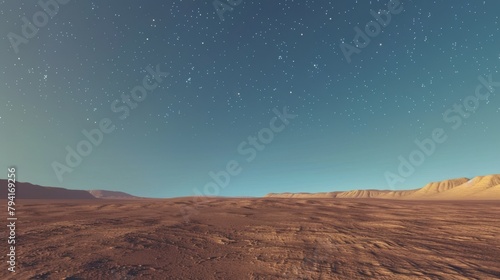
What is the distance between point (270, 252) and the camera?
613cm

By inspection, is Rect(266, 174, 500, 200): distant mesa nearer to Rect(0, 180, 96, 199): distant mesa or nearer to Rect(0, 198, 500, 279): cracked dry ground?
Rect(0, 198, 500, 279): cracked dry ground

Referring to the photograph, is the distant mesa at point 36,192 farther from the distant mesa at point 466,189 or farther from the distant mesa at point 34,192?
the distant mesa at point 466,189

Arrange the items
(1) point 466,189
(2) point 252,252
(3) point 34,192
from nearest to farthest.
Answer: (2) point 252,252 → (3) point 34,192 → (1) point 466,189

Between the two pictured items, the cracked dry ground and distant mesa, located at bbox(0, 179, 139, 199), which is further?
distant mesa, located at bbox(0, 179, 139, 199)

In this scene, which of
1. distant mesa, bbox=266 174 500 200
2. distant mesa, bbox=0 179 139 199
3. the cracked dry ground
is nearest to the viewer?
the cracked dry ground

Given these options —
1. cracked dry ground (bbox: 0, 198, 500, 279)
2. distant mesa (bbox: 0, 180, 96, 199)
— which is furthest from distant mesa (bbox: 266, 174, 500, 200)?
distant mesa (bbox: 0, 180, 96, 199)

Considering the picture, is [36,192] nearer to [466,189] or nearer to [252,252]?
[252,252]

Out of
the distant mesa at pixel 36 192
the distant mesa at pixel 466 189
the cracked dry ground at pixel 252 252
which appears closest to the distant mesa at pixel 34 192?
the distant mesa at pixel 36 192

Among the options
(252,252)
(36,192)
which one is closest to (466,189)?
(252,252)

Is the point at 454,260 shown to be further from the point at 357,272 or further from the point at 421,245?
the point at 357,272

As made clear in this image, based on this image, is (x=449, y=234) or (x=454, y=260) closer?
(x=454, y=260)

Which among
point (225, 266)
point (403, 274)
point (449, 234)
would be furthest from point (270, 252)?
point (449, 234)

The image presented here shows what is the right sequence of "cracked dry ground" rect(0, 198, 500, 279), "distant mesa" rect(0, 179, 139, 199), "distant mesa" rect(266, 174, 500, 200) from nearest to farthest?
"cracked dry ground" rect(0, 198, 500, 279)
"distant mesa" rect(266, 174, 500, 200)
"distant mesa" rect(0, 179, 139, 199)

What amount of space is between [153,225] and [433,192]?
104625 millimetres
